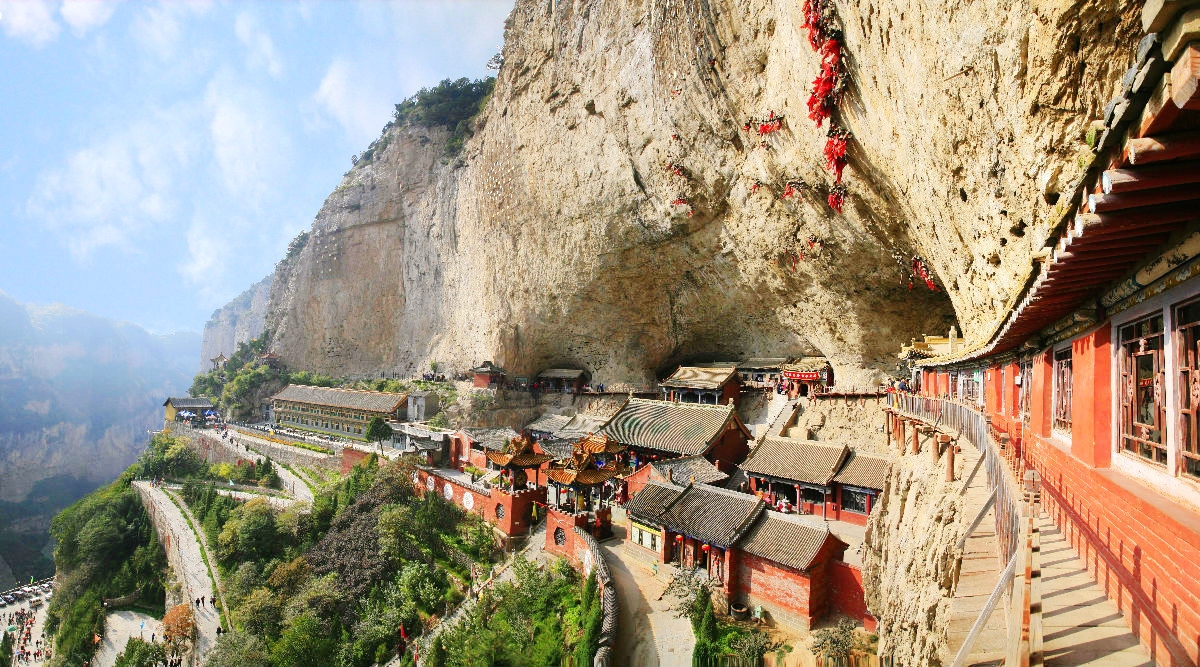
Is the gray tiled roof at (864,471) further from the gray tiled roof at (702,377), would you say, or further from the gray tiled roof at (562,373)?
the gray tiled roof at (562,373)

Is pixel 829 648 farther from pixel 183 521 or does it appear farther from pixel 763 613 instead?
pixel 183 521

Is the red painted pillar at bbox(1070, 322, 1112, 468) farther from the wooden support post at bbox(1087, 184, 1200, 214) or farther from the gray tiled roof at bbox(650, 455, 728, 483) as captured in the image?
the gray tiled roof at bbox(650, 455, 728, 483)

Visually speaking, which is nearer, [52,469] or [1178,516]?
[1178,516]

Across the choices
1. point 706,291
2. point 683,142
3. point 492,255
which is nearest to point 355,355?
point 492,255

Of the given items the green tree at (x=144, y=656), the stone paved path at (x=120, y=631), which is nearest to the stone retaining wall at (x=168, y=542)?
the stone paved path at (x=120, y=631)

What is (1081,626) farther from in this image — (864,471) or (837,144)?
(864,471)

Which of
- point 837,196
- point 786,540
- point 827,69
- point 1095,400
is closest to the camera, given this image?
point 1095,400

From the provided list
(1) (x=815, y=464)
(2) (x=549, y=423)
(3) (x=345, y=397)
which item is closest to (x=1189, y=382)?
(1) (x=815, y=464)
